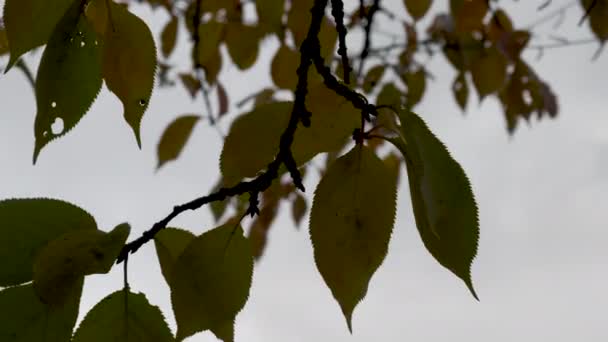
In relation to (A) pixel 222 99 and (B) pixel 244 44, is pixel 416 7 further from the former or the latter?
(A) pixel 222 99

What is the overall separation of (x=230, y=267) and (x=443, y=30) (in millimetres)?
1511

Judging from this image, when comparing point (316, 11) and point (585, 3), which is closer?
point (316, 11)

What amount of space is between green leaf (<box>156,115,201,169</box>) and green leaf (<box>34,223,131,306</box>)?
3.45 feet

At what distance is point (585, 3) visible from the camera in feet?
4.66

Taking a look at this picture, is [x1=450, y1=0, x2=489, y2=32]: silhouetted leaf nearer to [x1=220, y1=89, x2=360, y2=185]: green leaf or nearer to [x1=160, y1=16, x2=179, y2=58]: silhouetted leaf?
[x1=160, y1=16, x2=179, y2=58]: silhouetted leaf

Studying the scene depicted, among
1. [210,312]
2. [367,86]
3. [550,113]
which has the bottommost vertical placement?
[550,113]

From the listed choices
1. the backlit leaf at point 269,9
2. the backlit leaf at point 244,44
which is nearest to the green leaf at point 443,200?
the backlit leaf at point 269,9

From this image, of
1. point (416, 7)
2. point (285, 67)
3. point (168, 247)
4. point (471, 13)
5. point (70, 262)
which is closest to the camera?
point (70, 262)

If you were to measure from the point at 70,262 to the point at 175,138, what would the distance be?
3.85 ft

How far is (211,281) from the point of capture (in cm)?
54

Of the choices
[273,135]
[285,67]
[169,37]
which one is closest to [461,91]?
[169,37]

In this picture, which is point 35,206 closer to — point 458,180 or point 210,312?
A: point 210,312

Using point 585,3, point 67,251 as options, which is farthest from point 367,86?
point 67,251

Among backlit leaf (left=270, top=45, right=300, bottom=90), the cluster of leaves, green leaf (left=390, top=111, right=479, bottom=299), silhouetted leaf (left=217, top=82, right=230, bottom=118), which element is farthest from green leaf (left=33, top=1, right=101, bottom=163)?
silhouetted leaf (left=217, top=82, right=230, bottom=118)
